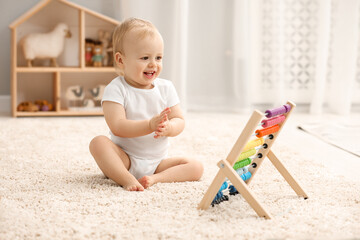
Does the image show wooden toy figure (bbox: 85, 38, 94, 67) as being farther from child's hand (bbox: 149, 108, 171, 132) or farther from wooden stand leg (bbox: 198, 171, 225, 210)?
wooden stand leg (bbox: 198, 171, 225, 210)

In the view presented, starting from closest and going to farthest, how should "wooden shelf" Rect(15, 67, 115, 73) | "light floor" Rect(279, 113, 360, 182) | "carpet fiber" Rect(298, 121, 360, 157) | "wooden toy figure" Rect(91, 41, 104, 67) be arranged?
"light floor" Rect(279, 113, 360, 182) < "carpet fiber" Rect(298, 121, 360, 157) < "wooden shelf" Rect(15, 67, 115, 73) < "wooden toy figure" Rect(91, 41, 104, 67)

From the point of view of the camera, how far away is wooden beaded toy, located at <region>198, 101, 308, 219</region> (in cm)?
100

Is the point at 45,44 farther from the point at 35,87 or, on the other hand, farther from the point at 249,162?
the point at 249,162

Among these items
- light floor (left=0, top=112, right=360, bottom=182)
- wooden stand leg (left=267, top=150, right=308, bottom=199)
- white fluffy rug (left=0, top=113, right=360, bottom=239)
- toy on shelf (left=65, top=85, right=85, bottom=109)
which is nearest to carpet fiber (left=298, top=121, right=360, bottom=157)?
light floor (left=0, top=112, right=360, bottom=182)

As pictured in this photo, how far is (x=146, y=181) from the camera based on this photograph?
1250 millimetres

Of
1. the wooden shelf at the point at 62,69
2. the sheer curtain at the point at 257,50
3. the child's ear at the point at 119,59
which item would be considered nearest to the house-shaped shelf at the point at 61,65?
the wooden shelf at the point at 62,69

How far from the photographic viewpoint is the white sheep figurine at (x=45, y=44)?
265 centimetres

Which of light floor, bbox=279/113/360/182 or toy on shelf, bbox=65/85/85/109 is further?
toy on shelf, bbox=65/85/85/109

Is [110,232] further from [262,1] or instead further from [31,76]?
[262,1]

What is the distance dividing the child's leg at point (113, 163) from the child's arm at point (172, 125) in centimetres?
13

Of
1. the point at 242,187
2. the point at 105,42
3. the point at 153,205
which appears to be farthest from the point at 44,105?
the point at 242,187

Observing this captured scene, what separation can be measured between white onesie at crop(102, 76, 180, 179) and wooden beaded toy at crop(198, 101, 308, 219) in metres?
0.27

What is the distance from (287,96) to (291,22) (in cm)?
47

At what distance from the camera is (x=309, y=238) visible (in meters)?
0.92
